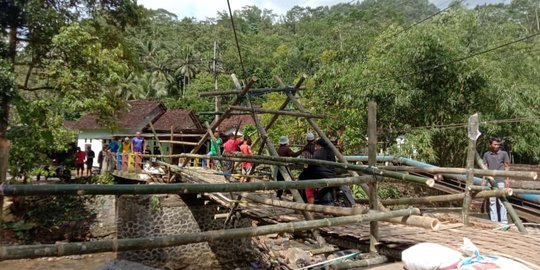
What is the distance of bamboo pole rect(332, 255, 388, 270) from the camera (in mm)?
3503

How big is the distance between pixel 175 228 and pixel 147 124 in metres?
12.5

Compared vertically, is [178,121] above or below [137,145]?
above

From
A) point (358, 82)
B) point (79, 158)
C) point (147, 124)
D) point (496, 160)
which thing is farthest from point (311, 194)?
point (147, 124)

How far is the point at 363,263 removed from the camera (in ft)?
11.9

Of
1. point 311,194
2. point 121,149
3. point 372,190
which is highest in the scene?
point 121,149

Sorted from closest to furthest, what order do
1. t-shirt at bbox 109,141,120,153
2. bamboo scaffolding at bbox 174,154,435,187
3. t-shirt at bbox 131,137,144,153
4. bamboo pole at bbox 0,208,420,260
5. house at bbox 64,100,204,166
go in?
bamboo pole at bbox 0,208,420,260 < bamboo scaffolding at bbox 174,154,435,187 < t-shirt at bbox 131,137,144,153 < t-shirt at bbox 109,141,120,153 < house at bbox 64,100,204,166

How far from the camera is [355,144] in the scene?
12891mm

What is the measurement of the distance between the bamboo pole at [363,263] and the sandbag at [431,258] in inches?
20.3

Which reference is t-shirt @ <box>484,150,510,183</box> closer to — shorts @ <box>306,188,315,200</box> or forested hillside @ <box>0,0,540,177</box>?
shorts @ <box>306,188,315,200</box>

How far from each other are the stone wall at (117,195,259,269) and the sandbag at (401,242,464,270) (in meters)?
8.86

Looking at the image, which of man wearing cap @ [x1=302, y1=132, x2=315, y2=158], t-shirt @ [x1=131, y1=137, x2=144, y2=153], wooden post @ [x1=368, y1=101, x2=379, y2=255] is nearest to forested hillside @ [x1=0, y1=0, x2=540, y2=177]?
t-shirt @ [x1=131, y1=137, x2=144, y2=153]

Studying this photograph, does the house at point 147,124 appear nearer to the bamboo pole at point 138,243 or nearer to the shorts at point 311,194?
the shorts at point 311,194

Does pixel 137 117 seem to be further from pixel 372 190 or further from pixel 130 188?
pixel 130 188

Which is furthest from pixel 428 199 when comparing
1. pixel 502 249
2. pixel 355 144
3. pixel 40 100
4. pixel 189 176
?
pixel 40 100
